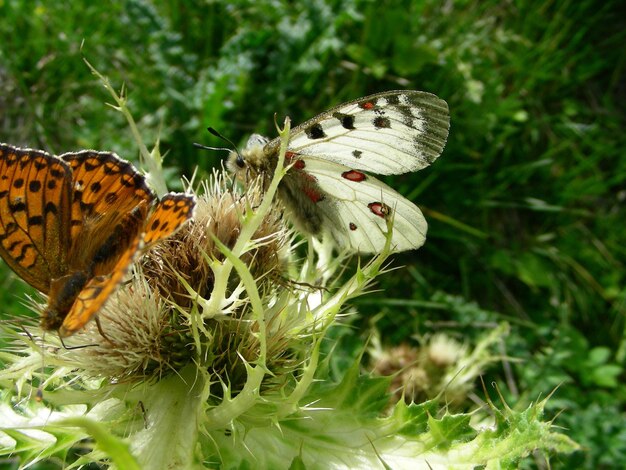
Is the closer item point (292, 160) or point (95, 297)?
point (95, 297)

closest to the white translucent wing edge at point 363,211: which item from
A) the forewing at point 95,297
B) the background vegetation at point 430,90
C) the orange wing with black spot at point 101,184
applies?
the orange wing with black spot at point 101,184

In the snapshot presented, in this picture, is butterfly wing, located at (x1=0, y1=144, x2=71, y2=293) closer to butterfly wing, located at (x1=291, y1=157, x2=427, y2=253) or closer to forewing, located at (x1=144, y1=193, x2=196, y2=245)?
forewing, located at (x1=144, y1=193, x2=196, y2=245)

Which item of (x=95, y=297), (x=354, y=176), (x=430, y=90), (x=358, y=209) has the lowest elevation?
(x=430, y=90)

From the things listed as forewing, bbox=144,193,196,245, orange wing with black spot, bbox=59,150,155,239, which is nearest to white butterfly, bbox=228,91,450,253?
orange wing with black spot, bbox=59,150,155,239

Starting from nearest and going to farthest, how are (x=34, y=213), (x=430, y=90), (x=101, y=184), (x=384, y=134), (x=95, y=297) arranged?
(x=95, y=297) < (x=34, y=213) < (x=101, y=184) < (x=384, y=134) < (x=430, y=90)

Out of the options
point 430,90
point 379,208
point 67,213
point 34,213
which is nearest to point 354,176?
point 379,208

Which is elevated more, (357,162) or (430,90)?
(357,162)

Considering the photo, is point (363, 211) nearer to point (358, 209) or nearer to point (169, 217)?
point (358, 209)
